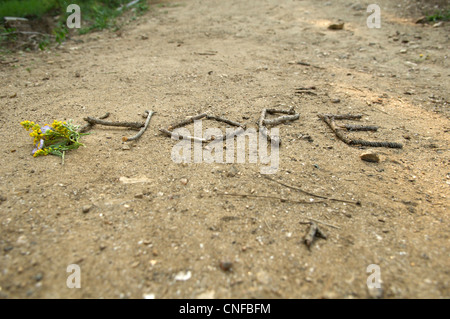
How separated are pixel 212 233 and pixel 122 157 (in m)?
1.30

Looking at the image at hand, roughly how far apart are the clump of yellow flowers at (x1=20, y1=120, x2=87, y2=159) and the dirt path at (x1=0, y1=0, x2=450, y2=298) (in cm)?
9

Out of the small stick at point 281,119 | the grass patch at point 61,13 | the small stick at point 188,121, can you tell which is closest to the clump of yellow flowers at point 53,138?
the small stick at point 188,121

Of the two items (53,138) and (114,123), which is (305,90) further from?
(53,138)

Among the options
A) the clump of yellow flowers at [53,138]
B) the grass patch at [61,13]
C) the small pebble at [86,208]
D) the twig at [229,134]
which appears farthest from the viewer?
the grass patch at [61,13]

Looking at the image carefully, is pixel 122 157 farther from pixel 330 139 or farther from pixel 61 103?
pixel 330 139

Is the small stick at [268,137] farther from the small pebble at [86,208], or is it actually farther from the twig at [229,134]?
the small pebble at [86,208]

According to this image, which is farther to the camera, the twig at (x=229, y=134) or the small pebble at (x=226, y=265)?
the twig at (x=229, y=134)

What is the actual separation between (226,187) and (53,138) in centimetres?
176

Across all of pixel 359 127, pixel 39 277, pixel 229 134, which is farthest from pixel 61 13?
pixel 39 277

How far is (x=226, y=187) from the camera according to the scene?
2578mm

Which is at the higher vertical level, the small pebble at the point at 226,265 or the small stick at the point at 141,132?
the small stick at the point at 141,132

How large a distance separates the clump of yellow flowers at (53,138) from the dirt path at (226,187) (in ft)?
0.29

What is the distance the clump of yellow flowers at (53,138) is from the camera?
283cm
